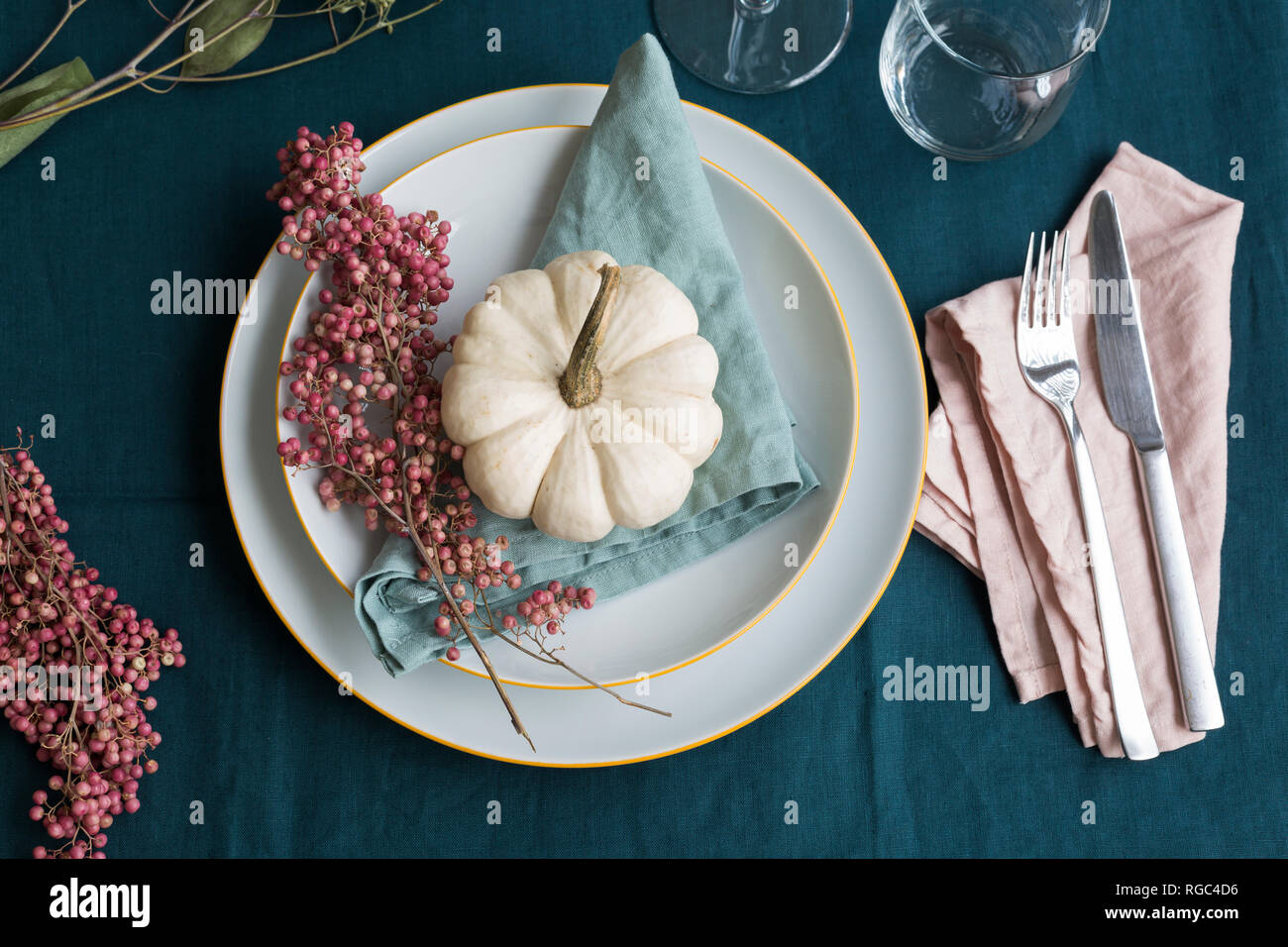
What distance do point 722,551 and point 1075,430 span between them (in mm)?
421

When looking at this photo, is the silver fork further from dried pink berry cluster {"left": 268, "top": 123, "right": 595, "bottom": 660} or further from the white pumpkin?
dried pink berry cluster {"left": 268, "top": 123, "right": 595, "bottom": 660}

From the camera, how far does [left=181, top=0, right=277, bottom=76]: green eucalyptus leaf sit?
1.10 meters

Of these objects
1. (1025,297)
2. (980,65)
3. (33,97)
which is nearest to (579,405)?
(1025,297)

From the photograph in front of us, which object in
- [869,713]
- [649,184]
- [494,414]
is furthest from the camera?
[869,713]

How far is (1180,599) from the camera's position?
3.36ft

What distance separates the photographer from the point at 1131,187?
111cm

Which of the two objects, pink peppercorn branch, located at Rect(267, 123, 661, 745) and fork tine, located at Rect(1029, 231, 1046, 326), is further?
fork tine, located at Rect(1029, 231, 1046, 326)

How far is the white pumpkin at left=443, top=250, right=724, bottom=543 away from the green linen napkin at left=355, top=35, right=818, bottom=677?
54 mm

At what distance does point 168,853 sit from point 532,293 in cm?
73

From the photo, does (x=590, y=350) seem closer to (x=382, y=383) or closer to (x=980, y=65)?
(x=382, y=383)

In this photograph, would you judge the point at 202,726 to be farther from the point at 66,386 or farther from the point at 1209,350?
the point at 1209,350

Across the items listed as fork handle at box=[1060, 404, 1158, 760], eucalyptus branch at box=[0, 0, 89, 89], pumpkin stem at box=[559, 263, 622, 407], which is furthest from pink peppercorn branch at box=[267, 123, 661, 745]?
fork handle at box=[1060, 404, 1158, 760]

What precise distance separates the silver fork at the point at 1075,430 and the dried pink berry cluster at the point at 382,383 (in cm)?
56
